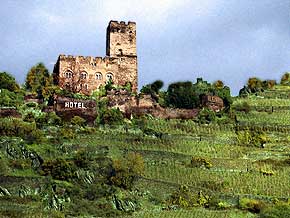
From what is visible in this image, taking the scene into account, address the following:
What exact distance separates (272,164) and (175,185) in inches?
352

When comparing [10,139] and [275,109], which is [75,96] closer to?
[10,139]

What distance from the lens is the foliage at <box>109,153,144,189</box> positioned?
49.9 meters

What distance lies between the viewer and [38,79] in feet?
230

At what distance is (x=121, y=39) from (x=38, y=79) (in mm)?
8408

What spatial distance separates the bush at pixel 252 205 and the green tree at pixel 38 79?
25.0m

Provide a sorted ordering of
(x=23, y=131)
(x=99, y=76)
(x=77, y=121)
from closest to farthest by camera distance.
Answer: (x=23, y=131)
(x=77, y=121)
(x=99, y=76)

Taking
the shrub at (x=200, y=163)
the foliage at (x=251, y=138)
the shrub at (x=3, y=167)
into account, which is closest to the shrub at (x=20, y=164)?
the shrub at (x=3, y=167)

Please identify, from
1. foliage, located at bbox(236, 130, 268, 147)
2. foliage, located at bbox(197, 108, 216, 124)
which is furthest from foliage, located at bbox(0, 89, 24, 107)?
foliage, located at bbox(236, 130, 268, 147)

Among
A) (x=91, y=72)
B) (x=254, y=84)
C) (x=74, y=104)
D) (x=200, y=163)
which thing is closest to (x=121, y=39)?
(x=91, y=72)

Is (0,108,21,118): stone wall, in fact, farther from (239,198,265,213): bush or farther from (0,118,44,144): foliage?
(239,198,265,213): bush

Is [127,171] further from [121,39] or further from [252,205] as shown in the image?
[121,39]

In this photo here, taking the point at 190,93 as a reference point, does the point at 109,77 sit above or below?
above

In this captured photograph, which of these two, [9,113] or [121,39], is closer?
[9,113]

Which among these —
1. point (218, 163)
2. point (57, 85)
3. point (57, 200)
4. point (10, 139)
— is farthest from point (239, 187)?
point (57, 85)
